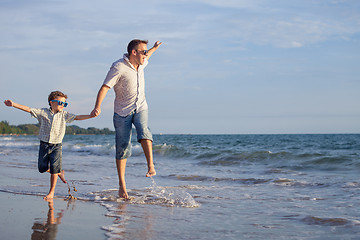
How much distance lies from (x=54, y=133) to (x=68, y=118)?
27cm

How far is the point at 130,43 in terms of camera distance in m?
5.13

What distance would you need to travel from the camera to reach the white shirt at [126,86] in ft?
16.4

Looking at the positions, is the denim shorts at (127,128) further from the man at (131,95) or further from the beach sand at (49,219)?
the beach sand at (49,219)

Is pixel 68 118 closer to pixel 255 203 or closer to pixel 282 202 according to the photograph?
pixel 255 203

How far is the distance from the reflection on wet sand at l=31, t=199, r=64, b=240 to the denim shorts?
4.49 feet

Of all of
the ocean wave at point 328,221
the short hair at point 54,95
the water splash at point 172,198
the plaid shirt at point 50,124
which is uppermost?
the short hair at point 54,95

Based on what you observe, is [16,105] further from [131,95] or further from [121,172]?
[121,172]

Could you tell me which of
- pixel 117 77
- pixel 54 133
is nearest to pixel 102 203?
pixel 54 133

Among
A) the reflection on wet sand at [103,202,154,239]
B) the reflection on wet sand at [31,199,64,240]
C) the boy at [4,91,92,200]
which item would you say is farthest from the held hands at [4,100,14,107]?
the reflection on wet sand at [103,202,154,239]

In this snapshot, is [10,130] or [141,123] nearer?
[141,123]

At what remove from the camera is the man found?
5.02 meters

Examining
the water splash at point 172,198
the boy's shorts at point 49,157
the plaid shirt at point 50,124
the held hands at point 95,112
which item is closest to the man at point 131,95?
the held hands at point 95,112

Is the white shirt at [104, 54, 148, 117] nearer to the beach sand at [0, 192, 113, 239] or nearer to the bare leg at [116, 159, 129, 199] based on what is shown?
the bare leg at [116, 159, 129, 199]

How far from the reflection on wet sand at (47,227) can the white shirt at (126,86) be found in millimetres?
1614
